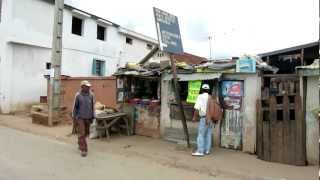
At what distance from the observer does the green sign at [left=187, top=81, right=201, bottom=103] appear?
11.8 metres

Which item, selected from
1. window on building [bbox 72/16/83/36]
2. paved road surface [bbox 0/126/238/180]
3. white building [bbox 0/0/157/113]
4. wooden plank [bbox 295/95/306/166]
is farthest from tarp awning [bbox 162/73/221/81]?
window on building [bbox 72/16/83/36]

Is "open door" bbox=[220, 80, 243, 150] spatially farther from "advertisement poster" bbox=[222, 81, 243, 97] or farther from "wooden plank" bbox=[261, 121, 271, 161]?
"wooden plank" bbox=[261, 121, 271, 161]

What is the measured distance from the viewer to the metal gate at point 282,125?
31.4ft

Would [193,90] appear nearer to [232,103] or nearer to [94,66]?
[232,103]

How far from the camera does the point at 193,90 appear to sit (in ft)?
39.1

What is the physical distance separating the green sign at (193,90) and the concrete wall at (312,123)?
3.13 meters

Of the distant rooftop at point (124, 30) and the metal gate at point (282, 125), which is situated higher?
the distant rooftop at point (124, 30)

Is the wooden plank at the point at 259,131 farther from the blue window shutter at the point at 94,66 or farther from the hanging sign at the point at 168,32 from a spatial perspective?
the blue window shutter at the point at 94,66

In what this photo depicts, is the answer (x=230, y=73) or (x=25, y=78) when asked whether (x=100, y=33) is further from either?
Result: (x=230, y=73)

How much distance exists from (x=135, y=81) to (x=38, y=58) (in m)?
9.15

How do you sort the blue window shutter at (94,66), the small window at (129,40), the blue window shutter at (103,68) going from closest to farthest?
the blue window shutter at (94,66)
the blue window shutter at (103,68)
the small window at (129,40)

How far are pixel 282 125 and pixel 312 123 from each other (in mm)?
659

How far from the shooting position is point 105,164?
9.30 m

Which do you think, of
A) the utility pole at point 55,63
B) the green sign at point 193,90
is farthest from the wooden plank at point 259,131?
the utility pole at point 55,63
